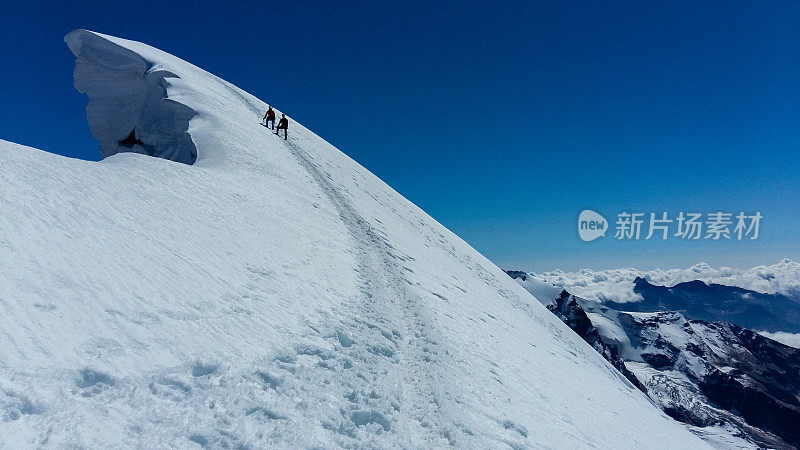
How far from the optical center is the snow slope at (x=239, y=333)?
541 centimetres

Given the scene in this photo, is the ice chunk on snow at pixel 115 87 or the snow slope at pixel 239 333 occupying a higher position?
the ice chunk on snow at pixel 115 87

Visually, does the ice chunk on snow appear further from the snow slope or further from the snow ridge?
the snow ridge

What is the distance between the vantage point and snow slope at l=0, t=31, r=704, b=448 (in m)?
5.41

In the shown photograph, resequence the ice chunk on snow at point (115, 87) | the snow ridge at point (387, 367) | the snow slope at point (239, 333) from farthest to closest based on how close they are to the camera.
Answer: the ice chunk on snow at point (115, 87) → the snow ridge at point (387, 367) → the snow slope at point (239, 333)

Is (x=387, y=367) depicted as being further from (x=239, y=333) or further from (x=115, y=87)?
(x=115, y=87)

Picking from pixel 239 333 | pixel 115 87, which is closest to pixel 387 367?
pixel 239 333

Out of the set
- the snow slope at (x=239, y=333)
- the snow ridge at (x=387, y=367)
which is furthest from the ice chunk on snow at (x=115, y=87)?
the snow ridge at (x=387, y=367)

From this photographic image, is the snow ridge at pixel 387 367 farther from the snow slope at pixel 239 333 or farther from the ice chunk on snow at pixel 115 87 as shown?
the ice chunk on snow at pixel 115 87

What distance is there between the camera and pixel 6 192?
8.55 meters

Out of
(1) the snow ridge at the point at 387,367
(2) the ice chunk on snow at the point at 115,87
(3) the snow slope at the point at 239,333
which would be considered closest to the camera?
(3) the snow slope at the point at 239,333

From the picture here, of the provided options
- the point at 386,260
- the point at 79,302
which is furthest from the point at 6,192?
the point at 386,260

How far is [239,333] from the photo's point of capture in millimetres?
7543

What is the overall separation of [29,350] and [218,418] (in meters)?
2.51

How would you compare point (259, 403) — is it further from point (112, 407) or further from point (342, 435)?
point (112, 407)
